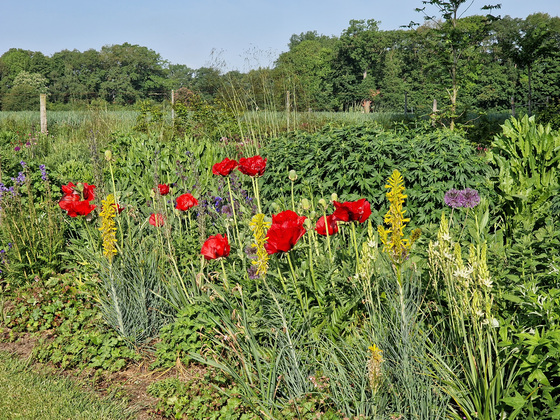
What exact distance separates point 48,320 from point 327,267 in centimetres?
240

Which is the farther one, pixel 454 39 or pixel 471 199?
pixel 454 39

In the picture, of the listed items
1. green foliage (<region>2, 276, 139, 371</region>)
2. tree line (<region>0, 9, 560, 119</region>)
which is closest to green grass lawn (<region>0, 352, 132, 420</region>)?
green foliage (<region>2, 276, 139, 371</region>)

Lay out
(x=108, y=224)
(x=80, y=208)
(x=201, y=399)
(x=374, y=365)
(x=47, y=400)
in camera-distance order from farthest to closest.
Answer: (x=80, y=208), (x=108, y=224), (x=47, y=400), (x=201, y=399), (x=374, y=365)

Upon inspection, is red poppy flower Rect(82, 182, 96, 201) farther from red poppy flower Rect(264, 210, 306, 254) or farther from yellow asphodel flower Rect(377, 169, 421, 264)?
yellow asphodel flower Rect(377, 169, 421, 264)

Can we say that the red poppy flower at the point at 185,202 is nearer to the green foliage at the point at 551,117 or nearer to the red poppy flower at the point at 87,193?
the red poppy flower at the point at 87,193

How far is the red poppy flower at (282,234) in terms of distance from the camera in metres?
2.24

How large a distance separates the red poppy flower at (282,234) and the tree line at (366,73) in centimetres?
606

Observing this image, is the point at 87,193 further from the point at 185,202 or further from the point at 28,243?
the point at 28,243

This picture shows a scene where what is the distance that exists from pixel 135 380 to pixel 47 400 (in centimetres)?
51

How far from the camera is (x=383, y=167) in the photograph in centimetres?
452

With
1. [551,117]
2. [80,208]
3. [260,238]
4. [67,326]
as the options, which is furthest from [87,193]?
[551,117]

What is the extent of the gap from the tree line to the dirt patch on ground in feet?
18.6

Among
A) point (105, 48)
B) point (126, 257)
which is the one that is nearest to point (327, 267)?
point (126, 257)

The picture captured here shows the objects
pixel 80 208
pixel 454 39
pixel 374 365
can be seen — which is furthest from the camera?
pixel 454 39
